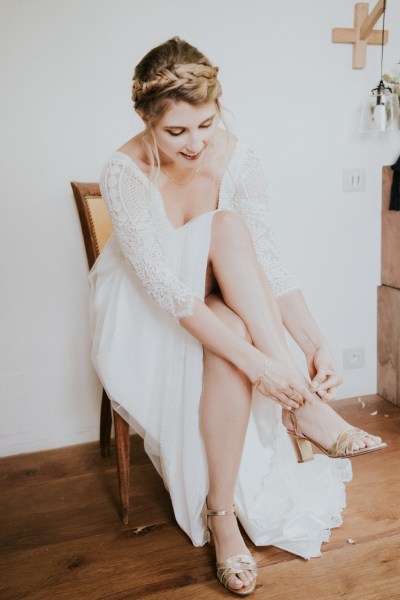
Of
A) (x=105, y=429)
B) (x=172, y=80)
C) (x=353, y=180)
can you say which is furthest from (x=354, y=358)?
(x=172, y=80)

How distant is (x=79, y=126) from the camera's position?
1.75 m

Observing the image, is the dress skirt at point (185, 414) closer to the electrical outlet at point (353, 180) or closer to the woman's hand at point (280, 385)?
the woman's hand at point (280, 385)

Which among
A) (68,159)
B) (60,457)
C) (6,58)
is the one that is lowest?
(60,457)

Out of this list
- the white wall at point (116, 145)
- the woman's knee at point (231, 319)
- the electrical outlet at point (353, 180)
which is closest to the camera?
the woman's knee at point (231, 319)

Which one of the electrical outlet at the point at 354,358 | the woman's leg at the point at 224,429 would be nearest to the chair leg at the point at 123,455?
the woman's leg at the point at 224,429

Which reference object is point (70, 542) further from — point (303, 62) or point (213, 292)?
point (303, 62)

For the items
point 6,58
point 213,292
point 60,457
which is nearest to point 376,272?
point 213,292

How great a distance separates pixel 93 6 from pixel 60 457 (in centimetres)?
144

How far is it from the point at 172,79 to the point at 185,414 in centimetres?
→ 74

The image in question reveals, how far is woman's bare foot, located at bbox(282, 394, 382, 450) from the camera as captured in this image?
122 cm

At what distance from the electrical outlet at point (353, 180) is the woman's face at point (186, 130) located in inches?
35.5

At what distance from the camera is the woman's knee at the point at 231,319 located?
4.12 ft

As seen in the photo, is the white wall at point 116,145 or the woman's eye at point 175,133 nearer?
the woman's eye at point 175,133

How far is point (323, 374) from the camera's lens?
4.22ft
